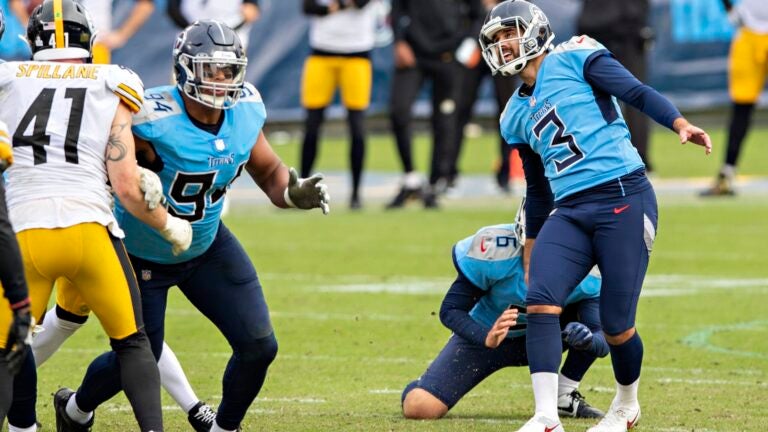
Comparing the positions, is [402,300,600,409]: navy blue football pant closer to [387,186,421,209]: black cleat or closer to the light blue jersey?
the light blue jersey

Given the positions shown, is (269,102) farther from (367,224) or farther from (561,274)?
(561,274)

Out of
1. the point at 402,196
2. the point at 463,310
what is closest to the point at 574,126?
the point at 463,310

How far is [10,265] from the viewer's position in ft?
13.6

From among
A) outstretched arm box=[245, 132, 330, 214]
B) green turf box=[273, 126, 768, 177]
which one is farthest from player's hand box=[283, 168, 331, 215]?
green turf box=[273, 126, 768, 177]

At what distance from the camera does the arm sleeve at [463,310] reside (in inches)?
223

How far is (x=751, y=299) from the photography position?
26.7 feet

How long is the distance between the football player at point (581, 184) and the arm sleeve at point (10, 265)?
1800 millimetres

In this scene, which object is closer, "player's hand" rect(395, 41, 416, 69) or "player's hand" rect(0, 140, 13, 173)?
"player's hand" rect(0, 140, 13, 173)

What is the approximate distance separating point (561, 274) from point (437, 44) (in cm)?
738

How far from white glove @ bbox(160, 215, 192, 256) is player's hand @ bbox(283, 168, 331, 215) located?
0.64m

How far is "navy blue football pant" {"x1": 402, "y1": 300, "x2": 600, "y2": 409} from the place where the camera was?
575 centimetres

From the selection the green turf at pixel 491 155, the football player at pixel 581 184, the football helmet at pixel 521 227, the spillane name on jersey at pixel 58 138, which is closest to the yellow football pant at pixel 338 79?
the green turf at pixel 491 155

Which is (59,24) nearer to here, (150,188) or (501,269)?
(150,188)

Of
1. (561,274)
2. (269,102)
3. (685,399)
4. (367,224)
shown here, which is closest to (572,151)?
(561,274)
